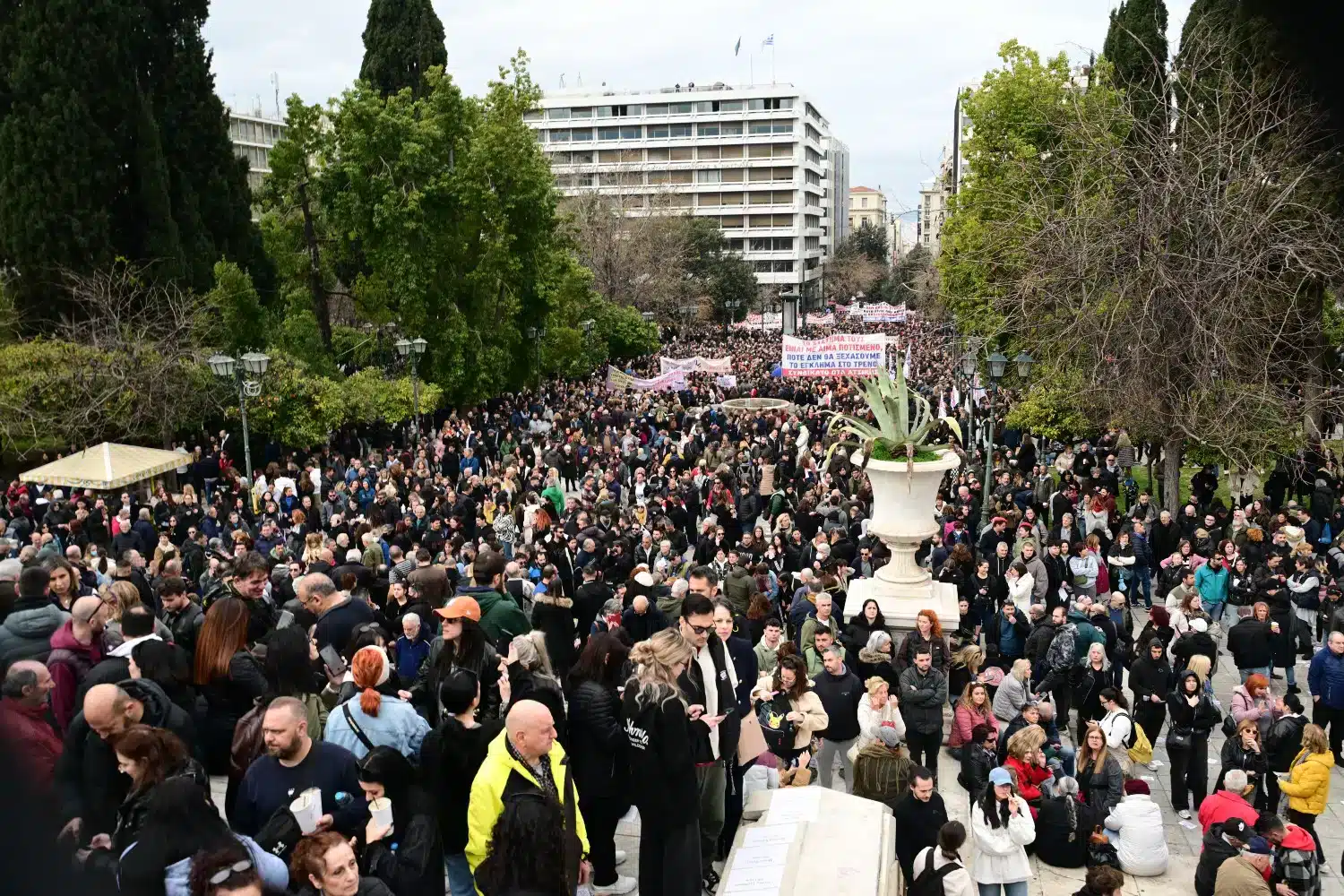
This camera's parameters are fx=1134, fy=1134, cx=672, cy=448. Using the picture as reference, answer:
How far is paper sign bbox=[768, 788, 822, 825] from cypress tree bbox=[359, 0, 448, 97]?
3631 centimetres

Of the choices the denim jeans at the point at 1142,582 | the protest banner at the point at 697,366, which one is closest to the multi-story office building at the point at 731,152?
the protest banner at the point at 697,366

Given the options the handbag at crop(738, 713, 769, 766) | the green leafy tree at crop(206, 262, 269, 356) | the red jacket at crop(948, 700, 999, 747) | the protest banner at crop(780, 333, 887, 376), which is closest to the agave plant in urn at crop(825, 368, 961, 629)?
the red jacket at crop(948, 700, 999, 747)

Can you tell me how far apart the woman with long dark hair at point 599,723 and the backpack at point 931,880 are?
166cm

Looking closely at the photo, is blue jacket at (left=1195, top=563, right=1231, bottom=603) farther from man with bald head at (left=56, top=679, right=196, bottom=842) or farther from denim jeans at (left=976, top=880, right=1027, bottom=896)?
man with bald head at (left=56, top=679, right=196, bottom=842)

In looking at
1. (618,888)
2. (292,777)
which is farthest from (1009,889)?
(292,777)

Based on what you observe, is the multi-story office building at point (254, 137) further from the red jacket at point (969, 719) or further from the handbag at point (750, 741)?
the handbag at point (750, 741)

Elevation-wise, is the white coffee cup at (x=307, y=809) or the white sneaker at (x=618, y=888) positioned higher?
the white coffee cup at (x=307, y=809)

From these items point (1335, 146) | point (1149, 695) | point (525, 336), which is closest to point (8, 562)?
point (1149, 695)

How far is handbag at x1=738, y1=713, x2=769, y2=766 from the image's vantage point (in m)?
6.54

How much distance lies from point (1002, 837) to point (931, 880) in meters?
0.95

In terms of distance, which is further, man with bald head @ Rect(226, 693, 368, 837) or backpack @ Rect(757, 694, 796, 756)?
backpack @ Rect(757, 694, 796, 756)

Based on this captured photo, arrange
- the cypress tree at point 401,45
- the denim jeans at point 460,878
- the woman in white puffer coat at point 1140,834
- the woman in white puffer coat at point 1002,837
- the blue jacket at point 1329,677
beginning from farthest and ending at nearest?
the cypress tree at point 401,45 → the blue jacket at point 1329,677 → the woman in white puffer coat at point 1140,834 → the woman in white puffer coat at point 1002,837 → the denim jeans at point 460,878

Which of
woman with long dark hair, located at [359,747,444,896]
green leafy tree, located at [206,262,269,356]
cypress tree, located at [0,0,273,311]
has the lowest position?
woman with long dark hair, located at [359,747,444,896]

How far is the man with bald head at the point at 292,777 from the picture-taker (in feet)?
15.9
